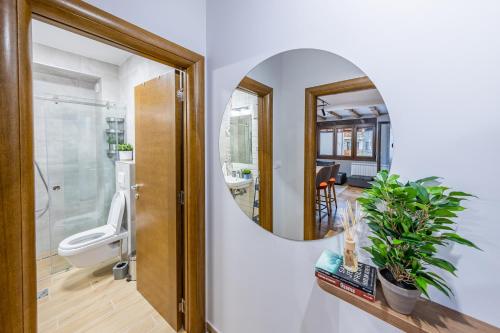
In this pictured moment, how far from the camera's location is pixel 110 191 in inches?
107

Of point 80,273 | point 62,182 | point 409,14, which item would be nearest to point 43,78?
point 62,182

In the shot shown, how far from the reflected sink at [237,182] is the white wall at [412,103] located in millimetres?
241

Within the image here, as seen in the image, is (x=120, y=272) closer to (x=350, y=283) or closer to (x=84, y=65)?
(x=350, y=283)

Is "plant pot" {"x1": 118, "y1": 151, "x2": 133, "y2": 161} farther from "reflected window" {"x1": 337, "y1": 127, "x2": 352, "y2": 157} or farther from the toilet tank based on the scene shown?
"reflected window" {"x1": 337, "y1": 127, "x2": 352, "y2": 157}

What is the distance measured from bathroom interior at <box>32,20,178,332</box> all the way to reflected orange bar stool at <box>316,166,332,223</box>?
1599 millimetres

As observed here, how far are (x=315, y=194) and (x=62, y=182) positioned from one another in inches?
118

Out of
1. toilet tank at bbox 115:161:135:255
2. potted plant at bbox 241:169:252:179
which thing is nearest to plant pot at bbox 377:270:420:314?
potted plant at bbox 241:169:252:179

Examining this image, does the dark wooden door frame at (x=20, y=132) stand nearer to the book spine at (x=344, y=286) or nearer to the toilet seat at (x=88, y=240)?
the book spine at (x=344, y=286)

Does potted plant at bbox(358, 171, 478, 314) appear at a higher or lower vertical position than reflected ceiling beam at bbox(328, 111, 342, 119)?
lower

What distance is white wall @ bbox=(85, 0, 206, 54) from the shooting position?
990 millimetres

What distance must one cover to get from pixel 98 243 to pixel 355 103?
7.95ft

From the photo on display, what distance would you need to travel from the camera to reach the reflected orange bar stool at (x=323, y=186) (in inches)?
35.4

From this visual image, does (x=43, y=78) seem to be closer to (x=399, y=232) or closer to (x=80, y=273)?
(x=80, y=273)

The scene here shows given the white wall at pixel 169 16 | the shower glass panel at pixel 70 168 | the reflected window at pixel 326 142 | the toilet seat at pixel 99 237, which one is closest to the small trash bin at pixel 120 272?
the toilet seat at pixel 99 237
